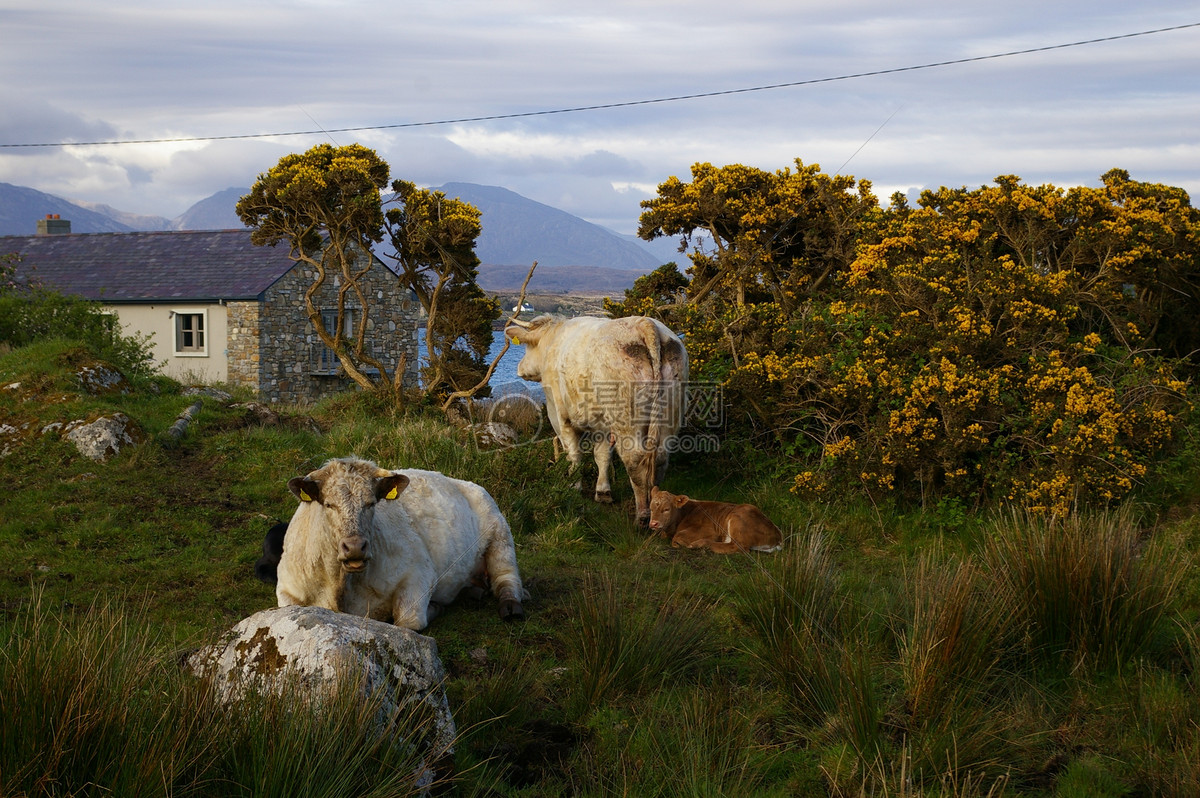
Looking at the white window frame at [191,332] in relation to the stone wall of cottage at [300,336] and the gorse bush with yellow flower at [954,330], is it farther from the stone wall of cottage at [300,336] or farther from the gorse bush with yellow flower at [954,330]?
the gorse bush with yellow flower at [954,330]

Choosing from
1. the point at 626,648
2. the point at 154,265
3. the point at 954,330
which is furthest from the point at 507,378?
the point at 626,648

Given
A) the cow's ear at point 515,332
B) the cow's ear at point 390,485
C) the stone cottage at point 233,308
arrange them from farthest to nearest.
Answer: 1. the stone cottage at point 233,308
2. the cow's ear at point 515,332
3. the cow's ear at point 390,485

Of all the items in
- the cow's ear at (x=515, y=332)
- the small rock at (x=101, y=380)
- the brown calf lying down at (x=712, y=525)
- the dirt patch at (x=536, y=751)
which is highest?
the cow's ear at (x=515, y=332)

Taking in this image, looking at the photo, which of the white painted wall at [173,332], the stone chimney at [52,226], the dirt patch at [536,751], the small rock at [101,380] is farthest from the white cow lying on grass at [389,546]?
the stone chimney at [52,226]

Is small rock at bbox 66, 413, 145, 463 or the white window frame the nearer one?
small rock at bbox 66, 413, 145, 463

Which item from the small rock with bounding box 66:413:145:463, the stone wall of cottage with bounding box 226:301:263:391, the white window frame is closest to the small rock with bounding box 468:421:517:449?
the small rock with bounding box 66:413:145:463

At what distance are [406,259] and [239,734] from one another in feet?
45.4

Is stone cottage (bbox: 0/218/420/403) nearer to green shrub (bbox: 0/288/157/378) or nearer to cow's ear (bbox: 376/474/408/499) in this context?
green shrub (bbox: 0/288/157/378)

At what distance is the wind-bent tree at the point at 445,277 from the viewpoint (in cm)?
1622

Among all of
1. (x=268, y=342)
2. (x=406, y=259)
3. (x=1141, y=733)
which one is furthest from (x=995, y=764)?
(x=268, y=342)

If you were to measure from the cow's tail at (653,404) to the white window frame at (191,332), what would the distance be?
95.4 ft

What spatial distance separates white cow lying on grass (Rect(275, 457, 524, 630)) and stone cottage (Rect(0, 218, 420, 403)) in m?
26.1

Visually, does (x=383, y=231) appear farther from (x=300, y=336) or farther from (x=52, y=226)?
(x=52, y=226)

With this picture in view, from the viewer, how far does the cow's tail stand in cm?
1016
